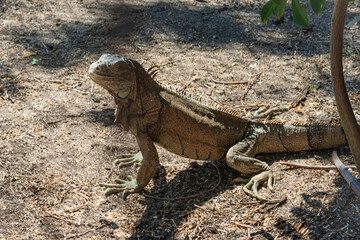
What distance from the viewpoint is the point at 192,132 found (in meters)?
3.87

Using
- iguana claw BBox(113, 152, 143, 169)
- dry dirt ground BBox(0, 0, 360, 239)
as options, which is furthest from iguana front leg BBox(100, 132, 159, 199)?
iguana claw BBox(113, 152, 143, 169)

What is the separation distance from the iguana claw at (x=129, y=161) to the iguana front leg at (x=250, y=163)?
107cm

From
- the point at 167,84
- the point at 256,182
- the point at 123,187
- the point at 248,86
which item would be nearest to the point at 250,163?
the point at 256,182

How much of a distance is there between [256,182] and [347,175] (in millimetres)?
825

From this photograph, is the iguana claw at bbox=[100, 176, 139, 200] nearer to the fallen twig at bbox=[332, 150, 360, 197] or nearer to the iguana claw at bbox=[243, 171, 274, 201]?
the iguana claw at bbox=[243, 171, 274, 201]

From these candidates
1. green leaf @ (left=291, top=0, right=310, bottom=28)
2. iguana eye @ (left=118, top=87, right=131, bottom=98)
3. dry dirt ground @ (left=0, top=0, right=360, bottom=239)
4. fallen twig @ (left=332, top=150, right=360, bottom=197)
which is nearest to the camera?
green leaf @ (left=291, top=0, right=310, bottom=28)

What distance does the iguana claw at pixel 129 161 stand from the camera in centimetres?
422

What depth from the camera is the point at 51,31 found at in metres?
6.84

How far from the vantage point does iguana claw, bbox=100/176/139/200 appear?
12.5ft

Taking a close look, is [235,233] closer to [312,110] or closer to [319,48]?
[312,110]

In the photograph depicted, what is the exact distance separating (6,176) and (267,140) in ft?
8.98

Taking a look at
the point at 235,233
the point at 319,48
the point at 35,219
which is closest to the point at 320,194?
the point at 235,233

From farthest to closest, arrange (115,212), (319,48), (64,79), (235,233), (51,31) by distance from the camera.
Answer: (51,31), (319,48), (64,79), (115,212), (235,233)

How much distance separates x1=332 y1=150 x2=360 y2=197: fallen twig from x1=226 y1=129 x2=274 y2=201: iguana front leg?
0.64 m
